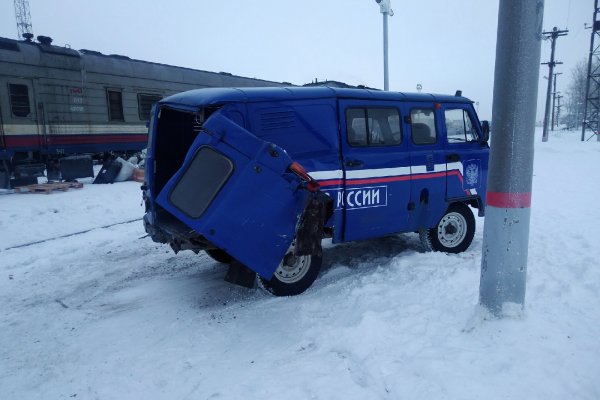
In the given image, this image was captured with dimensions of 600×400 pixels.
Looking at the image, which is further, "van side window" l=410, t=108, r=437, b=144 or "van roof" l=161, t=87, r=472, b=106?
"van side window" l=410, t=108, r=437, b=144

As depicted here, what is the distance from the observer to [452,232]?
6.45 meters

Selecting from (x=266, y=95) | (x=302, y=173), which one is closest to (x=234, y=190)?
(x=302, y=173)

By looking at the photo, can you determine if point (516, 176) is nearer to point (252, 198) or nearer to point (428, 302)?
point (428, 302)

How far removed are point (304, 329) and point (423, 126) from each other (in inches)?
132

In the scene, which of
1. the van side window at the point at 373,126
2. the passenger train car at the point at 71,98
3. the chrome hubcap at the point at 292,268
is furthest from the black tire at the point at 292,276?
the passenger train car at the point at 71,98

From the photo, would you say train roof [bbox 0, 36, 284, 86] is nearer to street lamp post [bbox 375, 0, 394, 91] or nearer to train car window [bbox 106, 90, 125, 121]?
train car window [bbox 106, 90, 125, 121]

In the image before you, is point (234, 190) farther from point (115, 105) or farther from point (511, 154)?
point (115, 105)

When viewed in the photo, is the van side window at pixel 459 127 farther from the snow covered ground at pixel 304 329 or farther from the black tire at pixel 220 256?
the black tire at pixel 220 256

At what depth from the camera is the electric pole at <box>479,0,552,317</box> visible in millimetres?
3445

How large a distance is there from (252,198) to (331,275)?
1947mm

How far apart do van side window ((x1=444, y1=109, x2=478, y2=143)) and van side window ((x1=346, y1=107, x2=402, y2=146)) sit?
0.97 metres

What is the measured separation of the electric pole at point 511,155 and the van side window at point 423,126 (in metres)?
2.15

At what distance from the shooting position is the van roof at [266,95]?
14.9 ft

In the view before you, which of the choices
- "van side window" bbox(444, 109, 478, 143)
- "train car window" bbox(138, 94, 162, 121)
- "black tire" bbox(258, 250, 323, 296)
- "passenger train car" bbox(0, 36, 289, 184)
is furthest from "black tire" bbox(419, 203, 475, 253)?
"train car window" bbox(138, 94, 162, 121)
